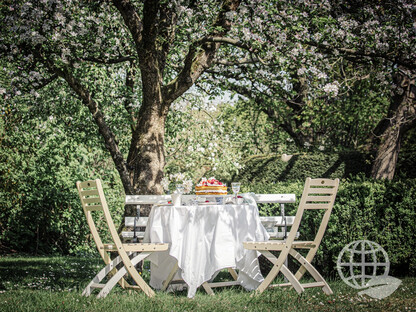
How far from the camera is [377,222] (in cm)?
609

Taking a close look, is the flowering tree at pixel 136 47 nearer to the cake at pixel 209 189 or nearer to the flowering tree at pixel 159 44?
the flowering tree at pixel 159 44

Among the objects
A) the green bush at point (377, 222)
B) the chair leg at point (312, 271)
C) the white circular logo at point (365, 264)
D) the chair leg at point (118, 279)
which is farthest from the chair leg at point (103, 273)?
the green bush at point (377, 222)

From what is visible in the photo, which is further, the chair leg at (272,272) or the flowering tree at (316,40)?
the flowering tree at (316,40)

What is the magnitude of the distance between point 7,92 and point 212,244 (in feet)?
15.0

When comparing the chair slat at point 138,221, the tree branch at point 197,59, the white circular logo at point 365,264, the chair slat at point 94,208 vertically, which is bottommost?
the white circular logo at point 365,264

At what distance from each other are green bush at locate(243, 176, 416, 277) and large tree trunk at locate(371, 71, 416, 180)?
470cm

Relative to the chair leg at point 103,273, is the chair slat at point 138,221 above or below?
above

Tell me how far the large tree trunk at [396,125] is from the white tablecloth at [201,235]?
6.90 meters

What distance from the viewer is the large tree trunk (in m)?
10.5

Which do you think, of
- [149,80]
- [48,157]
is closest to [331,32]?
Result: [149,80]

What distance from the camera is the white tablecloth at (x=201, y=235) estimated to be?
4516 mm

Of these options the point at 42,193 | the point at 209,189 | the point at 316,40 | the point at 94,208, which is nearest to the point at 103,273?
the point at 94,208

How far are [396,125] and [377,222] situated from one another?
16.5 ft

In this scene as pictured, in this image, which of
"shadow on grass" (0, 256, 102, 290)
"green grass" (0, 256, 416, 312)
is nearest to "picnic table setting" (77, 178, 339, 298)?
"green grass" (0, 256, 416, 312)
